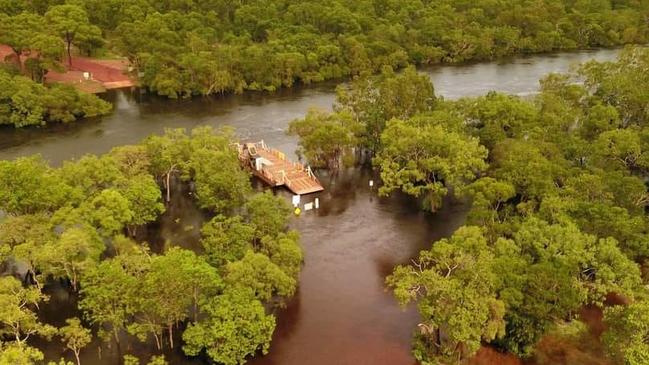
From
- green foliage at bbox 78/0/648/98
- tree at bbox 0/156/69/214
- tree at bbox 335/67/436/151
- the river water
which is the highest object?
green foliage at bbox 78/0/648/98

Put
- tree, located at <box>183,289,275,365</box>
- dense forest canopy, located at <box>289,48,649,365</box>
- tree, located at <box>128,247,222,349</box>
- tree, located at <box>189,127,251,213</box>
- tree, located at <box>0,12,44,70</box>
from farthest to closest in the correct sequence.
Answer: tree, located at <box>0,12,44,70</box>
tree, located at <box>189,127,251,213</box>
dense forest canopy, located at <box>289,48,649,365</box>
tree, located at <box>128,247,222,349</box>
tree, located at <box>183,289,275,365</box>

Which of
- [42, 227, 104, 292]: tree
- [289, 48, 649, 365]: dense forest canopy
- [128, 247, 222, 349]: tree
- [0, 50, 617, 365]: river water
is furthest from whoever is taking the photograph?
[42, 227, 104, 292]: tree

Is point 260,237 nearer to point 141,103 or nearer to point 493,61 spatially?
point 141,103

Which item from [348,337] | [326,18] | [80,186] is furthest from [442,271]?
[326,18]

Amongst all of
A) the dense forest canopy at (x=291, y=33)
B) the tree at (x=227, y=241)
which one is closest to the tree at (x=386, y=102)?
the tree at (x=227, y=241)

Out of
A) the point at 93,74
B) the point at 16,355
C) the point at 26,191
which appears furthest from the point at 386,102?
the point at 93,74

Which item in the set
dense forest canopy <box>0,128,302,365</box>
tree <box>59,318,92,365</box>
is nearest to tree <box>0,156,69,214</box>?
dense forest canopy <box>0,128,302,365</box>

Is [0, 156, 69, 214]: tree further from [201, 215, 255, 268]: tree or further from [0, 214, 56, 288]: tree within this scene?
[201, 215, 255, 268]: tree
